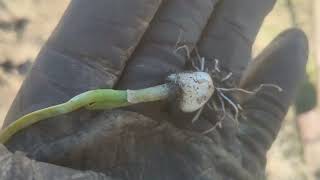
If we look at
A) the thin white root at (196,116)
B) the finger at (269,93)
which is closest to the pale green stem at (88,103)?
the thin white root at (196,116)

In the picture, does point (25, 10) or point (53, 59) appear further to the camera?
point (25, 10)

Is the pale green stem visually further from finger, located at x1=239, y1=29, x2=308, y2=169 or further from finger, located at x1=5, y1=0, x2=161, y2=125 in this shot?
finger, located at x1=239, y1=29, x2=308, y2=169

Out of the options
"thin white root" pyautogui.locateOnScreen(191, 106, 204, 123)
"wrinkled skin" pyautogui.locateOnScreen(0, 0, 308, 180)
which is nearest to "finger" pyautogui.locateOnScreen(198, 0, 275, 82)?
"wrinkled skin" pyautogui.locateOnScreen(0, 0, 308, 180)

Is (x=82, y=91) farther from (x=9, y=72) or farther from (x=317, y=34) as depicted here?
(x=317, y=34)

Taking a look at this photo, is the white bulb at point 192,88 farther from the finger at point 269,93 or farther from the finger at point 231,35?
the finger at point 269,93

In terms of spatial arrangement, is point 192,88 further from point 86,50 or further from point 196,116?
point 86,50

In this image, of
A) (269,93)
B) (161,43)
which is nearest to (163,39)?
(161,43)

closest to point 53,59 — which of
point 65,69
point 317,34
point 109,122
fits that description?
point 65,69
